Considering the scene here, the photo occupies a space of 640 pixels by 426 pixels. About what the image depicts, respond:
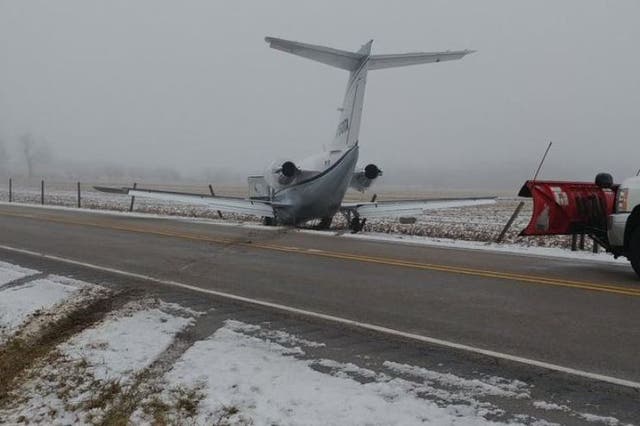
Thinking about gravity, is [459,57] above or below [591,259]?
above

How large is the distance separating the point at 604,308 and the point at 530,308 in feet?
3.01

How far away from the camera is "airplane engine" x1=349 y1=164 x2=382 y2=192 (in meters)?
17.2

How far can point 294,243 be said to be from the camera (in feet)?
43.6

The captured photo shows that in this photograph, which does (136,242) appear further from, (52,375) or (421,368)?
(421,368)

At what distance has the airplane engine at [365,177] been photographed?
56.6ft

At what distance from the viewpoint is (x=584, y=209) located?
9.54 metres

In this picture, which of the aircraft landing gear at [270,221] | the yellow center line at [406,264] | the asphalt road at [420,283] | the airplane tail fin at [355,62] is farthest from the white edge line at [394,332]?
the aircraft landing gear at [270,221]

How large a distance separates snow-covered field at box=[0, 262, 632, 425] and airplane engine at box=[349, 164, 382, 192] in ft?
39.0

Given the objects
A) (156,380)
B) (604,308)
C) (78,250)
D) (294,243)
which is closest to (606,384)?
(604,308)

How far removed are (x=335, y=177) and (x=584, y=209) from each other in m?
8.05

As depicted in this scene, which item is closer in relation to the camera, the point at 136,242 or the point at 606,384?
the point at 606,384

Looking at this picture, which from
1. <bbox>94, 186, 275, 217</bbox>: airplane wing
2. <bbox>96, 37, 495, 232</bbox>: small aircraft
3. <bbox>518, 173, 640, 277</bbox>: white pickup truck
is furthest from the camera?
<bbox>94, 186, 275, 217</bbox>: airplane wing

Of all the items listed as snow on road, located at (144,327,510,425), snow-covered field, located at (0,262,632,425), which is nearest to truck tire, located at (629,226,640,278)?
snow-covered field, located at (0,262,632,425)

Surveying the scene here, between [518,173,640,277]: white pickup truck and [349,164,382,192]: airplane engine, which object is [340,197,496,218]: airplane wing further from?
[518,173,640,277]: white pickup truck
